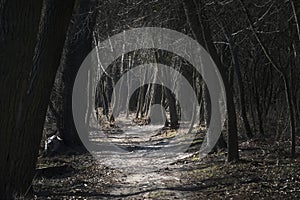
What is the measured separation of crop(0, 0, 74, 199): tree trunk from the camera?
796 cm

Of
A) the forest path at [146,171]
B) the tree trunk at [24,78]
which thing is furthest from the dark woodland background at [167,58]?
the forest path at [146,171]

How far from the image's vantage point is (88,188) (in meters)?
11.9

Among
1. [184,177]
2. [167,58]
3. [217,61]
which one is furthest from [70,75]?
[184,177]

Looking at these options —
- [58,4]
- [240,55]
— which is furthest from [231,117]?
[240,55]

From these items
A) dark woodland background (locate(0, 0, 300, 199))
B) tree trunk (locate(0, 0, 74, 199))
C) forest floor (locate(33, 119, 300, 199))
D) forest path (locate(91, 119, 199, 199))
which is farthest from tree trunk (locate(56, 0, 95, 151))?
tree trunk (locate(0, 0, 74, 199))

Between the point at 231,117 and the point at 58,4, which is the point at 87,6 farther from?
the point at 58,4

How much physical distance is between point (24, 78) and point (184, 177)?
5.73m

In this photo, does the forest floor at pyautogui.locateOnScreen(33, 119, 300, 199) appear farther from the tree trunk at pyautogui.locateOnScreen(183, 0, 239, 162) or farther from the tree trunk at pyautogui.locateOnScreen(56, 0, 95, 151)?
the tree trunk at pyautogui.locateOnScreen(56, 0, 95, 151)

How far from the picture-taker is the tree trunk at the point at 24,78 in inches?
313

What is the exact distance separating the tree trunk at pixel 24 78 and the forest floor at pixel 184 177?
1.53 m

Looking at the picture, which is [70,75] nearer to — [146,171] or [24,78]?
[146,171]

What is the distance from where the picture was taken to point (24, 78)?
27.1ft

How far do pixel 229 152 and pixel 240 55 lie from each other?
9443 millimetres

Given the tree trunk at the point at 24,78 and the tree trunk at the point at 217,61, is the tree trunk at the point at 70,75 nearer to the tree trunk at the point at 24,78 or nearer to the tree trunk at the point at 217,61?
the tree trunk at the point at 217,61
